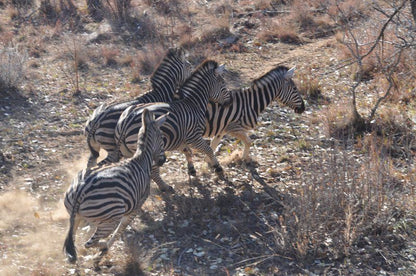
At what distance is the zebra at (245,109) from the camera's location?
8.73 meters

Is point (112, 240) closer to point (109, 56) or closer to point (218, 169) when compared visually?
point (218, 169)

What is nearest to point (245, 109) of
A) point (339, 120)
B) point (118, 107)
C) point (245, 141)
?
point (245, 141)

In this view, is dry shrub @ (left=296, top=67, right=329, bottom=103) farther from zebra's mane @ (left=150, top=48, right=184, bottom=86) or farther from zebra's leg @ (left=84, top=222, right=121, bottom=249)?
zebra's leg @ (left=84, top=222, right=121, bottom=249)

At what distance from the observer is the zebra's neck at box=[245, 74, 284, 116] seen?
8.88 metres

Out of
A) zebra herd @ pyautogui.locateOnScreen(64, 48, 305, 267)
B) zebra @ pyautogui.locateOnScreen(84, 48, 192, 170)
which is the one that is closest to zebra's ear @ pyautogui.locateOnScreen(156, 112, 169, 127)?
zebra herd @ pyautogui.locateOnScreen(64, 48, 305, 267)

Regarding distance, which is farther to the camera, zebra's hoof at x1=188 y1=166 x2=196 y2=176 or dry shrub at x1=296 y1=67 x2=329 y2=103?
dry shrub at x1=296 y1=67 x2=329 y2=103

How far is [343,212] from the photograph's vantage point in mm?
6594

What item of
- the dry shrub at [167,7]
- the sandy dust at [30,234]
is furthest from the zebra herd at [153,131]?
the dry shrub at [167,7]

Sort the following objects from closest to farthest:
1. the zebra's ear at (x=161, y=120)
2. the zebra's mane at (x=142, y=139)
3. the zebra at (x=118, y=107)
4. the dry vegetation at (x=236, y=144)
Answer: the dry vegetation at (x=236, y=144)
the zebra's mane at (x=142, y=139)
the zebra's ear at (x=161, y=120)
the zebra at (x=118, y=107)

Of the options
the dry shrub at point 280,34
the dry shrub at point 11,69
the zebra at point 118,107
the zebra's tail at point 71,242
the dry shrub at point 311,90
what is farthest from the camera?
the dry shrub at point 280,34

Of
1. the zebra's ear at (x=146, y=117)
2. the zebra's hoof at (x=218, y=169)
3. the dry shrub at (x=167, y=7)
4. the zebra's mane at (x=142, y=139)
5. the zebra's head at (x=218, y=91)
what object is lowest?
the zebra's hoof at (x=218, y=169)

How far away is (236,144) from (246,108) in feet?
3.93

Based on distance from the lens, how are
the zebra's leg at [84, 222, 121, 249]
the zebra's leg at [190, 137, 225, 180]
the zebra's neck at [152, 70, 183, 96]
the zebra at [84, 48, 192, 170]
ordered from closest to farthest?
the zebra's leg at [84, 222, 121, 249] < the zebra at [84, 48, 192, 170] < the zebra's leg at [190, 137, 225, 180] < the zebra's neck at [152, 70, 183, 96]

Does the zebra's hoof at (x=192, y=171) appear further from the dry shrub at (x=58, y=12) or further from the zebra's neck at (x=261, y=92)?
the dry shrub at (x=58, y=12)
